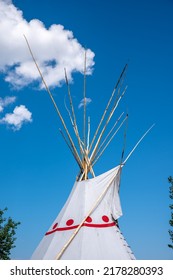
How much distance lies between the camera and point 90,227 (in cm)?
552

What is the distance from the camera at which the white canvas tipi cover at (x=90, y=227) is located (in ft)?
17.0

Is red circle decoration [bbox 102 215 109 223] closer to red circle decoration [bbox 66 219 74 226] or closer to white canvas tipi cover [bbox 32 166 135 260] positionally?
white canvas tipi cover [bbox 32 166 135 260]

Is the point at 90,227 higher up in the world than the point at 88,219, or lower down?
lower down

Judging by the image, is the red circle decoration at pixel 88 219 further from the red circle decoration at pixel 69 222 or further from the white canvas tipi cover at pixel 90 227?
the red circle decoration at pixel 69 222

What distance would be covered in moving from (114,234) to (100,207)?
1.88ft

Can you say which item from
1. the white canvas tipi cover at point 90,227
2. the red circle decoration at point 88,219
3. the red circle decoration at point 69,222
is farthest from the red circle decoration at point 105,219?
the red circle decoration at point 69,222

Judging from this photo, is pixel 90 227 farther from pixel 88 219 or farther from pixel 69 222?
pixel 69 222

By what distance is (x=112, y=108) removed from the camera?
26.0ft

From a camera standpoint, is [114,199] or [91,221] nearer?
[91,221]

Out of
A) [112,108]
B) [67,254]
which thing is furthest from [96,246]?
[112,108]

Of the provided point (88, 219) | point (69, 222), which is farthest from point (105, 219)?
point (69, 222)

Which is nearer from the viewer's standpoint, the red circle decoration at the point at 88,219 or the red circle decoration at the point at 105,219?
the red circle decoration at the point at 88,219
